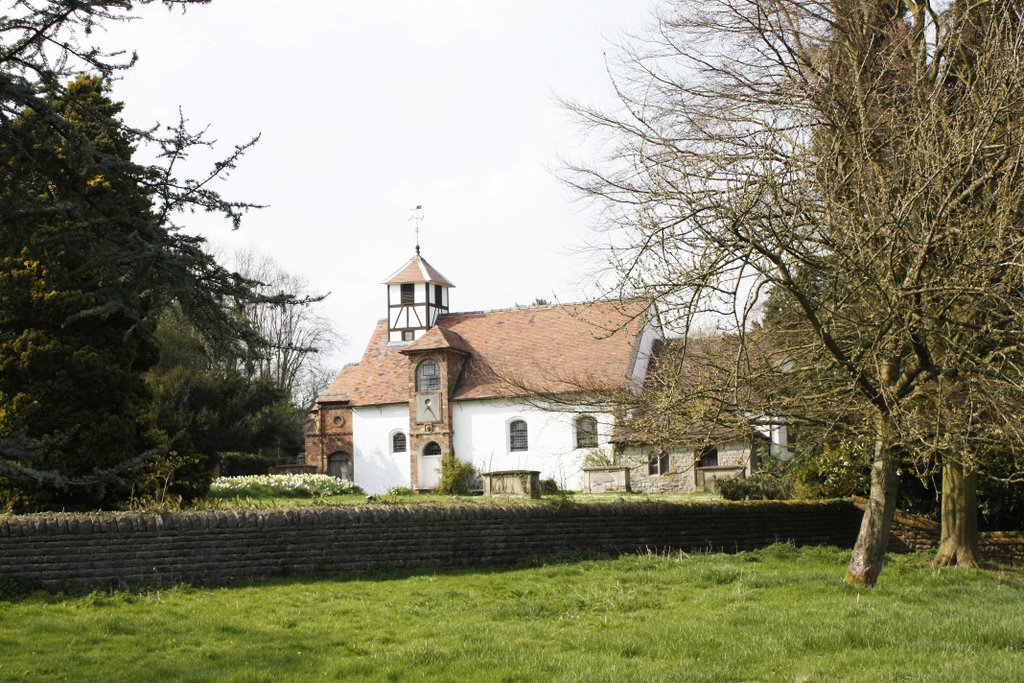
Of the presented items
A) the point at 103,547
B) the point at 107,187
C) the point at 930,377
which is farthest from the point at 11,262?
the point at 930,377

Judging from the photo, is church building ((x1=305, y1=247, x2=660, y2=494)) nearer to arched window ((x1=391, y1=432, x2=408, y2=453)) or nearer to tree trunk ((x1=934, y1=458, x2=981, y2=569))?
arched window ((x1=391, y1=432, x2=408, y2=453))

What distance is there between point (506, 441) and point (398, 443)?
505 centimetres

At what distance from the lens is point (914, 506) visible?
62.6ft

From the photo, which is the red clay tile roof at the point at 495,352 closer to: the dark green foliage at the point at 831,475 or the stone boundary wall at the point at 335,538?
the dark green foliage at the point at 831,475

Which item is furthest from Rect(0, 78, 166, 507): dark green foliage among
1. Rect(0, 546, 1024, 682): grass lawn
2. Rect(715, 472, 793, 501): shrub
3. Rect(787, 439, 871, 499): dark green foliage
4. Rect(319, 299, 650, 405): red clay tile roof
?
Rect(319, 299, 650, 405): red clay tile roof

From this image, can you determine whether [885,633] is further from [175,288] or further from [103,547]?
[103,547]

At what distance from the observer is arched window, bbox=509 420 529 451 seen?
130ft

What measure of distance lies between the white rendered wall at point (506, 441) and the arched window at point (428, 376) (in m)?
1.18

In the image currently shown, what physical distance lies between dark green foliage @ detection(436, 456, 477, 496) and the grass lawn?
2356 cm

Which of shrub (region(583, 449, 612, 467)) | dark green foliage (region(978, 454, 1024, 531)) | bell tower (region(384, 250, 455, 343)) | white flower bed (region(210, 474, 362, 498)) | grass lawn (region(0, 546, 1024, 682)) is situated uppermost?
bell tower (region(384, 250, 455, 343))

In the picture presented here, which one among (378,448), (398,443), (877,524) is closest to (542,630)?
(877,524)

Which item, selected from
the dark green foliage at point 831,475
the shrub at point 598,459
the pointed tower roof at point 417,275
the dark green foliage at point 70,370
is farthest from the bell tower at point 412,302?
the dark green foliage at point 70,370

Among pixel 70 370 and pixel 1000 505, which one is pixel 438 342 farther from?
pixel 70 370

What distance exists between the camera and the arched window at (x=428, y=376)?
1610 inches
